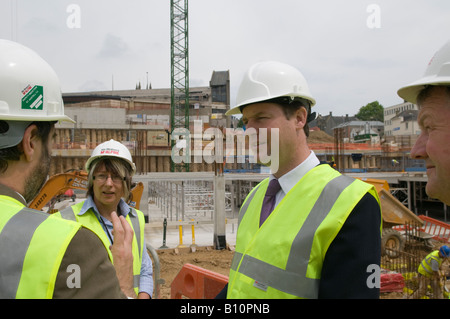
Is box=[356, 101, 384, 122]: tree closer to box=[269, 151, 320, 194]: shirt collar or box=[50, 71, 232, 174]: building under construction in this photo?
box=[50, 71, 232, 174]: building under construction

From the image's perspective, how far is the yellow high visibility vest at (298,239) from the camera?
1538mm

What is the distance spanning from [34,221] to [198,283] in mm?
2034

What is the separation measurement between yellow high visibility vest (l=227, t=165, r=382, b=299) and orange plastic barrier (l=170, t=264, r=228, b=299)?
0.91 meters

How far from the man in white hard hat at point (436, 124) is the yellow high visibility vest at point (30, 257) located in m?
1.38

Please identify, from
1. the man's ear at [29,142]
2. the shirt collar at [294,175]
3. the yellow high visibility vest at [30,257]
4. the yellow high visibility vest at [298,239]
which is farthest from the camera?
the shirt collar at [294,175]

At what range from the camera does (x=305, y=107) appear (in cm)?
219

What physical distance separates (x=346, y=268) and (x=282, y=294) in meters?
0.33

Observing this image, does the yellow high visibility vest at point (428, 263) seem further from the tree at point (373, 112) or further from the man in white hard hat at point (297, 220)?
the tree at point (373, 112)

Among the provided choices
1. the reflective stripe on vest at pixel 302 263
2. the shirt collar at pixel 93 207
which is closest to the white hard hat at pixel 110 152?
the shirt collar at pixel 93 207

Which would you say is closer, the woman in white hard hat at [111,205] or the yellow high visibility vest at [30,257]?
the yellow high visibility vest at [30,257]

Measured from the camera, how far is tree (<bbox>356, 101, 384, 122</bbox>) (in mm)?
71438
